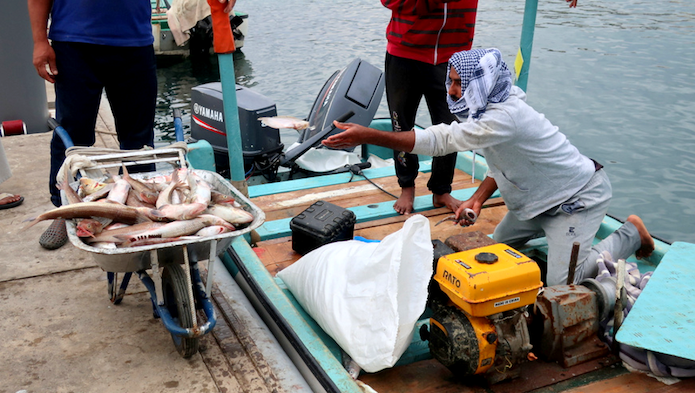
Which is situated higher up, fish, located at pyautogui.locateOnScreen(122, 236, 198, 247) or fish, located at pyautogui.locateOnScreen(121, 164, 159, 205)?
fish, located at pyautogui.locateOnScreen(121, 164, 159, 205)

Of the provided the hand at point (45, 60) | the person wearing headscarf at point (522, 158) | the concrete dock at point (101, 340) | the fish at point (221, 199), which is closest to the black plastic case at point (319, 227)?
the concrete dock at point (101, 340)

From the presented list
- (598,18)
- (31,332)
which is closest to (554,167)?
(31,332)

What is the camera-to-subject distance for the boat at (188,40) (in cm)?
1745

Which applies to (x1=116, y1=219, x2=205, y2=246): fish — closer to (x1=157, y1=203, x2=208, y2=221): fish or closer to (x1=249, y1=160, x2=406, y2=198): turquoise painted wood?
(x1=157, y1=203, x2=208, y2=221): fish

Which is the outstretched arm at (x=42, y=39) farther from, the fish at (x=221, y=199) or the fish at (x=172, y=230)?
the fish at (x=172, y=230)

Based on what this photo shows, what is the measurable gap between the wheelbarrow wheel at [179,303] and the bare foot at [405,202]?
194 centimetres

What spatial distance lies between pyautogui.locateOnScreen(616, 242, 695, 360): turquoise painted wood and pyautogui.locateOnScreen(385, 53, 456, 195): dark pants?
1.53 metres

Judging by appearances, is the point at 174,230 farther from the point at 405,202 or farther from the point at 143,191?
the point at 405,202

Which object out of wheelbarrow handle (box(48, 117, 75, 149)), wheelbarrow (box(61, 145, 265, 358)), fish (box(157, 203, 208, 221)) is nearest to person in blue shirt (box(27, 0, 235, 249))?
wheelbarrow handle (box(48, 117, 75, 149))

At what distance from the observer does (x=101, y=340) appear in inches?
103

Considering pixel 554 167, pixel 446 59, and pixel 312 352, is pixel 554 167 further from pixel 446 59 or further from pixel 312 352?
pixel 312 352

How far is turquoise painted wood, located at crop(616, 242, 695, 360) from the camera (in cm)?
244

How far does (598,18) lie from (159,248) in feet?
55.7

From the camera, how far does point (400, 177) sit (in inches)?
162
